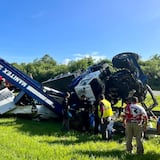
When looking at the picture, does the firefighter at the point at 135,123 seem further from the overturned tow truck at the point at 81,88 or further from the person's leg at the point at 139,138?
the overturned tow truck at the point at 81,88

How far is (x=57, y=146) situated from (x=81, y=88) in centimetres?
444

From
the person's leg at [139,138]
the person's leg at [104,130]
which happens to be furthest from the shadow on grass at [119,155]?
the person's leg at [104,130]

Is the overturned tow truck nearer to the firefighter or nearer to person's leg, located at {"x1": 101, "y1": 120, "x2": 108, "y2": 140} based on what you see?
person's leg, located at {"x1": 101, "y1": 120, "x2": 108, "y2": 140}

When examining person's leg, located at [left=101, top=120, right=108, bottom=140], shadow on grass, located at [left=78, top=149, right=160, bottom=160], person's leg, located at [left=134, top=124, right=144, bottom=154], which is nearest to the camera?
shadow on grass, located at [left=78, top=149, right=160, bottom=160]

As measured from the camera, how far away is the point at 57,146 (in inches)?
362

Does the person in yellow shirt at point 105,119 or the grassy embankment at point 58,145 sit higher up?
the person in yellow shirt at point 105,119

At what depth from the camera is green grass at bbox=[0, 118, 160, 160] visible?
8.02 m

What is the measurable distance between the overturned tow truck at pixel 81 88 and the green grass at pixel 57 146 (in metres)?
1.57

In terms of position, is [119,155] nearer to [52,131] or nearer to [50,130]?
[52,131]

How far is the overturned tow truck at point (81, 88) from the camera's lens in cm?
1270

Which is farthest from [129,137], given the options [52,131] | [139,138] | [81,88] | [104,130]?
[81,88]

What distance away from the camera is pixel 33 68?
76125 mm

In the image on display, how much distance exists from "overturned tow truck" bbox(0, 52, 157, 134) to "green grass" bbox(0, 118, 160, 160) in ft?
5.14

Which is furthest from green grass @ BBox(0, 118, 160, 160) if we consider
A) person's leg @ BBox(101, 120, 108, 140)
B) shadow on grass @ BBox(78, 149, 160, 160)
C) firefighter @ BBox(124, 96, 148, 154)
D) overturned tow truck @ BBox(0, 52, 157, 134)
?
overturned tow truck @ BBox(0, 52, 157, 134)
